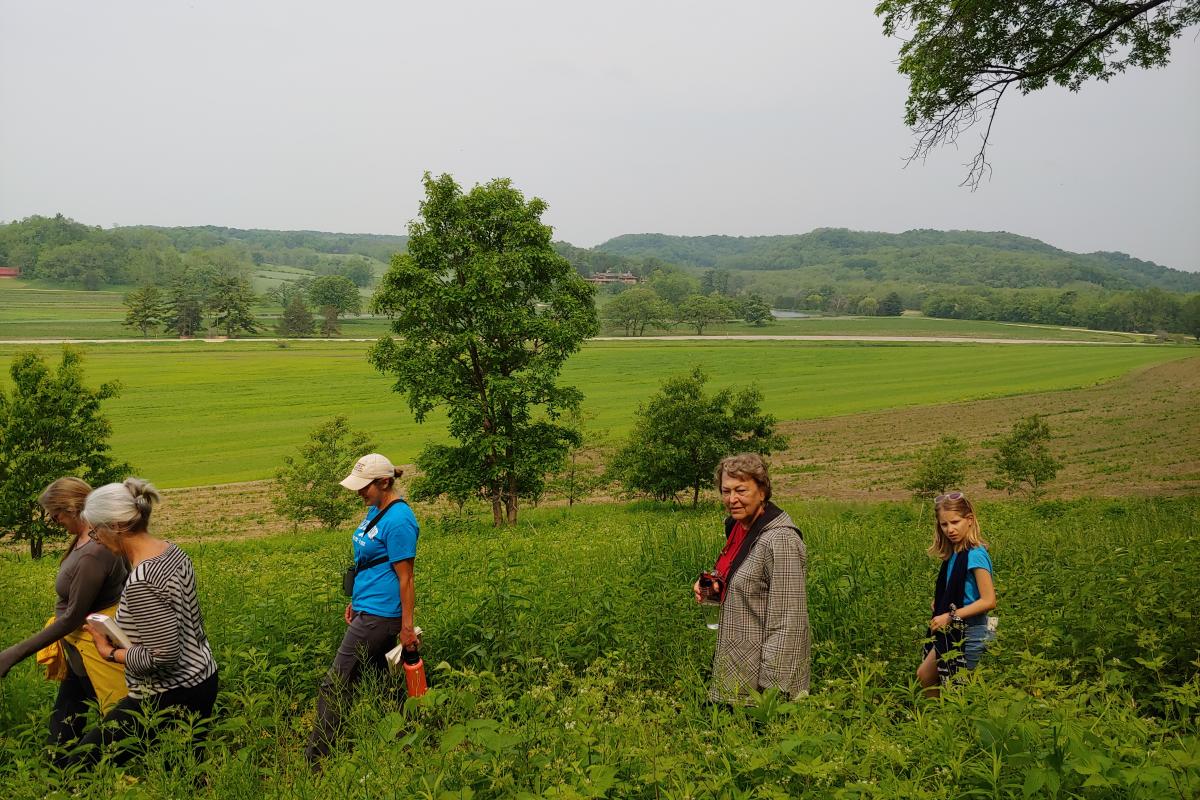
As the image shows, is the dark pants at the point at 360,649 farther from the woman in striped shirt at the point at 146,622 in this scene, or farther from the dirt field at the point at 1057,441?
the dirt field at the point at 1057,441

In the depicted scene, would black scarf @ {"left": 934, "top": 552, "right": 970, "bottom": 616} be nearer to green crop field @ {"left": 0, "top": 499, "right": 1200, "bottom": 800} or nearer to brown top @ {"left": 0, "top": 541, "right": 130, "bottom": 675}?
green crop field @ {"left": 0, "top": 499, "right": 1200, "bottom": 800}

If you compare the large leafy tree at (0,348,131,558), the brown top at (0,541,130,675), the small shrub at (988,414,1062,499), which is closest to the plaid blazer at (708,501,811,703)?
the brown top at (0,541,130,675)

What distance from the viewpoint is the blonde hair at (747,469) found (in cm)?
385

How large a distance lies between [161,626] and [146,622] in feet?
0.25

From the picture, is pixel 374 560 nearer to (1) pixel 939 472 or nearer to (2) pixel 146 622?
(2) pixel 146 622

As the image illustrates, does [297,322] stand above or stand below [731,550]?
above

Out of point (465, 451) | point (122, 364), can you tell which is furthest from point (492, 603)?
point (122, 364)

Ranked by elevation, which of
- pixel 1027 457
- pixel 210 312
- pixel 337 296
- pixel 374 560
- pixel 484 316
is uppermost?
pixel 337 296

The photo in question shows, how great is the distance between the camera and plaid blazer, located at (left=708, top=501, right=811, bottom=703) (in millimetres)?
3736

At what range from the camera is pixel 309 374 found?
76438 millimetres

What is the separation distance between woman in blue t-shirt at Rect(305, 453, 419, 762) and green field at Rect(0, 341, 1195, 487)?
38226mm

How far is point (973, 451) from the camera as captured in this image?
1570 inches

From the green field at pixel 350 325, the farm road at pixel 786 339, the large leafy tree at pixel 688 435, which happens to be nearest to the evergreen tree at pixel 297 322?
the green field at pixel 350 325

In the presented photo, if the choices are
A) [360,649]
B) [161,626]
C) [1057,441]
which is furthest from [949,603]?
[1057,441]
